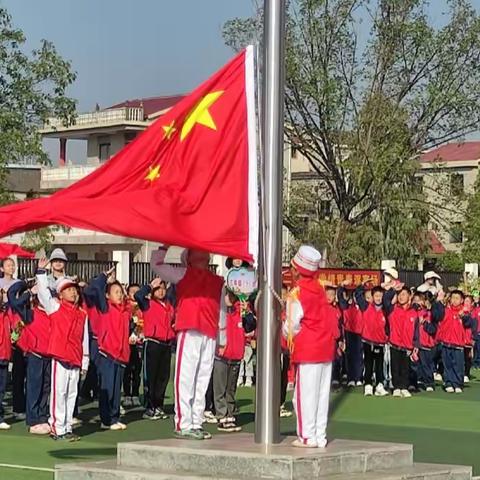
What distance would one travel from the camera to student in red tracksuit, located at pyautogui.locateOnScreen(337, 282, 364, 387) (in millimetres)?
19203

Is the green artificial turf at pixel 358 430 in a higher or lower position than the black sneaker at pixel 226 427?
lower

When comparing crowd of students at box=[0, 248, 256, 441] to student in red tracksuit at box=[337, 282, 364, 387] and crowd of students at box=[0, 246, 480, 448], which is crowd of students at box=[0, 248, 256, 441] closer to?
crowd of students at box=[0, 246, 480, 448]

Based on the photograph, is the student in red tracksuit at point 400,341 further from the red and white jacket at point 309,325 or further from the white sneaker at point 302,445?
the white sneaker at point 302,445

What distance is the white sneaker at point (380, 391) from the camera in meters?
18.4

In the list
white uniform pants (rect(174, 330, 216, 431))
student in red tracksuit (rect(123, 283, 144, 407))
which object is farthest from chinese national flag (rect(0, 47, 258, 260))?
student in red tracksuit (rect(123, 283, 144, 407))

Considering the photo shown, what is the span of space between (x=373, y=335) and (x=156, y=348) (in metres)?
5.13

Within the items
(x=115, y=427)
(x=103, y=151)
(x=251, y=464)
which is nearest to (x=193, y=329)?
(x=251, y=464)

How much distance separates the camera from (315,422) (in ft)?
32.2

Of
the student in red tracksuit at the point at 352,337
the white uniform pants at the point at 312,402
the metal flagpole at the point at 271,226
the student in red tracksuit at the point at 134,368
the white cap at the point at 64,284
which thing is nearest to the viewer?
the metal flagpole at the point at 271,226

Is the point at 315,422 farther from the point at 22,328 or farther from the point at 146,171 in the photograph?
the point at 22,328

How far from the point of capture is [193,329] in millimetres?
10648

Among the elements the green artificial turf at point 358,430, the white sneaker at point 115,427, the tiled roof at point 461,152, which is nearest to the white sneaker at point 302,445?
the green artificial turf at point 358,430

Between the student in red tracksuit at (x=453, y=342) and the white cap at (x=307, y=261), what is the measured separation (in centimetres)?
984

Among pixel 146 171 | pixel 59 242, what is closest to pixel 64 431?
pixel 146 171
